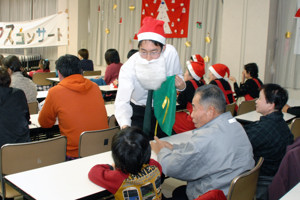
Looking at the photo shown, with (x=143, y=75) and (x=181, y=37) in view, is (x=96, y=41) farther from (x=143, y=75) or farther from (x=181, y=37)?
(x=143, y=75)

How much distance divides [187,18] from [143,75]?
16.2 feet

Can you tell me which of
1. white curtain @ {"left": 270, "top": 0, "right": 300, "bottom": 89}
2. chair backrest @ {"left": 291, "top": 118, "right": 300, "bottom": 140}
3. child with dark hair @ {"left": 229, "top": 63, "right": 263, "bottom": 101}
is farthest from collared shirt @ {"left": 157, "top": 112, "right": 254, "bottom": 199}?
white curtain @ {"left": 270, "top": 0, "right": 300, "bottom": 89}

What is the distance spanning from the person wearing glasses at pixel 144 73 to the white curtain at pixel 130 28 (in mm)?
4328

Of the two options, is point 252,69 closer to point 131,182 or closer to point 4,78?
point 4,78

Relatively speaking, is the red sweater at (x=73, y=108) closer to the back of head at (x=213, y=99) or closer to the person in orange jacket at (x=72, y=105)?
the person in orange jacket at (x=72, y=105)

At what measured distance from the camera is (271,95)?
2453 millimetres

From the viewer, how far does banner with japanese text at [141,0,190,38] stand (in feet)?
22.0

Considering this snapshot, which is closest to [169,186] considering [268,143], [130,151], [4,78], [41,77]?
[268,143]

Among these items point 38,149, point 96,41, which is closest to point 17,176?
point 38,149

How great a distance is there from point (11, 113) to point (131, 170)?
140 cm

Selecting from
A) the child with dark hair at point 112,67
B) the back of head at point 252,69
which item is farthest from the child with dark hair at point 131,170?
the child with dark hair at point 112,67

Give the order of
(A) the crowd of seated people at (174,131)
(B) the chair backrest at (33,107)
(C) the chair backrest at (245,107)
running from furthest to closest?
(C) the chair backrest at (245,107)
(B) the chair backrest at (33,107)
(A) the crowd of seated people at (174,131)

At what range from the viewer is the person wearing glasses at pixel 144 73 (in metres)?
1.99

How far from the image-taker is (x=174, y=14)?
684 centimetres
